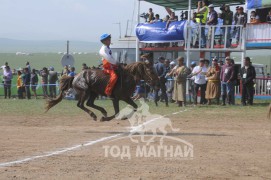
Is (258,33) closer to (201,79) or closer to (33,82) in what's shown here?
(201,79)

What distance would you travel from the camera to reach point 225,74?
2289 cm

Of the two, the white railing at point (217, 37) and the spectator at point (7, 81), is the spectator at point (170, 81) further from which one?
the spectator at point (7, 81)

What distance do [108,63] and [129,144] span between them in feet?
12.3

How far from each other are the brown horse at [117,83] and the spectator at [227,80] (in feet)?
29.4

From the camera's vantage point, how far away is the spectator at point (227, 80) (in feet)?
74.6

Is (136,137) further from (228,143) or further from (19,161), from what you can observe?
(19,161)

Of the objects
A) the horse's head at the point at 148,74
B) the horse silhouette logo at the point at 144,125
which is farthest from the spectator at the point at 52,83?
the horse's head at the point at 148,74

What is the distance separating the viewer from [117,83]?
13836 mm

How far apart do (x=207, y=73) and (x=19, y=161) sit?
1513 cm

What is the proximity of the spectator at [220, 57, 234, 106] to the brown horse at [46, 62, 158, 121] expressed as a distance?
897cm

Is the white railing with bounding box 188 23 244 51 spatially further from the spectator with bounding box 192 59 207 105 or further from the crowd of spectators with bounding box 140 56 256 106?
the spectator with bounding box 192 59 207 105

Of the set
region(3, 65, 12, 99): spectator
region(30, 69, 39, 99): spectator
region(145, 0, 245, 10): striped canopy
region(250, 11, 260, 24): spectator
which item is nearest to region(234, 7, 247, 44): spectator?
region(250, 11, 260, 24): spectator

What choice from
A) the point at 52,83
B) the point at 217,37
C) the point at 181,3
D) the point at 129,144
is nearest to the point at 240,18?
the point at 217,37

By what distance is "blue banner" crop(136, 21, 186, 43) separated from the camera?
90.9 feet
